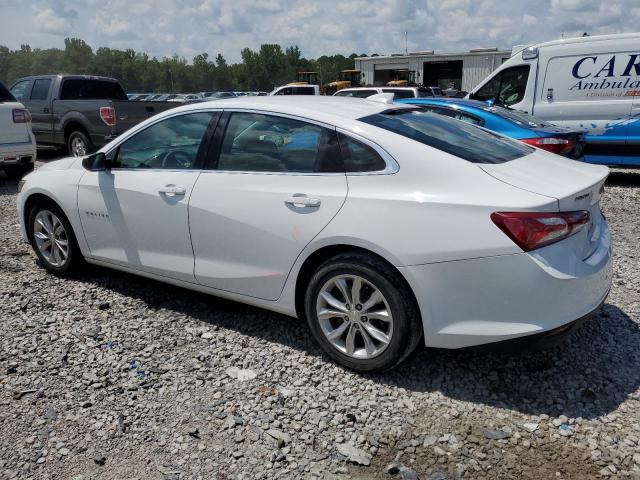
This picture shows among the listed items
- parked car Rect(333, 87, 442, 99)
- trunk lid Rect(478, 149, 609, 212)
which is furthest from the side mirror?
parked car Rect(333, 87, 442, 99)

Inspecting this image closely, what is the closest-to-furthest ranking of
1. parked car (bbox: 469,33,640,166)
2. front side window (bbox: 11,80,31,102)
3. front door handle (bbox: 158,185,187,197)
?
front door handle (bbox: 158,185,187,197), parked car (bbox: 469,33,640,166), front side window (bbox: 11,80,31,102)

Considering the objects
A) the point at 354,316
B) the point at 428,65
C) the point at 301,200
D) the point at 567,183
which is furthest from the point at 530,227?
the point at 428,65

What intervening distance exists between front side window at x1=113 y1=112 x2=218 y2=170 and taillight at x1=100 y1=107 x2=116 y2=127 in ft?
23.8

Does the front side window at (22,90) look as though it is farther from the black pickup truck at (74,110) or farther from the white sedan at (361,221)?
the white sedan at (361,221)

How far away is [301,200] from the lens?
3398 mm

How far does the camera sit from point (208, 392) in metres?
3.31

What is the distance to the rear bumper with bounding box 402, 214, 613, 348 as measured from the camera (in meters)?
2.83

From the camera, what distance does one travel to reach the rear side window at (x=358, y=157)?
3279 millimetres

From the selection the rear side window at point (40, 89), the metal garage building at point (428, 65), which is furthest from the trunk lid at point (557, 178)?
the metal garage building at point (428, 65)

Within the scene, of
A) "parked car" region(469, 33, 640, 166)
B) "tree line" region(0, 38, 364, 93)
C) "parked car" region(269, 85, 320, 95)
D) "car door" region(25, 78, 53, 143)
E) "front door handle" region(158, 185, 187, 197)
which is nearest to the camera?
"front door handle" region(158, 185, 187, 197)

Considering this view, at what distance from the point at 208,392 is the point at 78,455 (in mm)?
753

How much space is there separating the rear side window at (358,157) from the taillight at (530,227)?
2.46 ft

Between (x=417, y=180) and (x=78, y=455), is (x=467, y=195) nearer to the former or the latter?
(x=417, y=180)

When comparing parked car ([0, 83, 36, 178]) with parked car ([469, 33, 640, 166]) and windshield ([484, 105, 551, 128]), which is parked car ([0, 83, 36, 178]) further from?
parked car ([469, 33, 640, 166])
